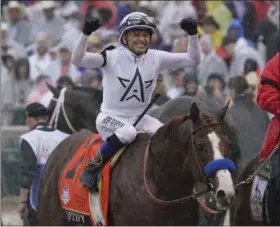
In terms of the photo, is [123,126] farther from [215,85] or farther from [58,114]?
[215,85]

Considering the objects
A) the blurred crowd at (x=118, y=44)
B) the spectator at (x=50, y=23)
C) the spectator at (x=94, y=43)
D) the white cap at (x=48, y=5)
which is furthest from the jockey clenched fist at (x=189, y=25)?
the white cap at (x=48, y=5)

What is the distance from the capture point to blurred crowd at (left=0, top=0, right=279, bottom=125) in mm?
A: 17297

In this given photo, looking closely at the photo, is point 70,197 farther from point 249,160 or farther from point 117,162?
point 249,160

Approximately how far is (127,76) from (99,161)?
0.80 meters

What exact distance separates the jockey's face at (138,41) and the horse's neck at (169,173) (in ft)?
2.99

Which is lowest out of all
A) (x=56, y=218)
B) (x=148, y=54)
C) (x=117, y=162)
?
(x=56, y=218)

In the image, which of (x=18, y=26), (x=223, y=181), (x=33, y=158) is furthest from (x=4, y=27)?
(x=223, y=181)

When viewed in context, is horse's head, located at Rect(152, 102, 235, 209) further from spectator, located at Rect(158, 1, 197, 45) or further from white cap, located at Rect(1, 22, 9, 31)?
white cap, located at Rect(1, 22, 9, 31)

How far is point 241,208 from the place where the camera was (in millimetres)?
10984

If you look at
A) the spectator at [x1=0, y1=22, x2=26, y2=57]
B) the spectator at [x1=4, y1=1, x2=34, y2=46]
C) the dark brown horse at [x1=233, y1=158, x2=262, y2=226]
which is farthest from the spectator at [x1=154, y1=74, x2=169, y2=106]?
the spectator at [x1=4, y1=1, x2=34, y2=46]

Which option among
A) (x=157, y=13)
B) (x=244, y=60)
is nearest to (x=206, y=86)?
(x=244, y=60)

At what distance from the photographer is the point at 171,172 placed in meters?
9.52

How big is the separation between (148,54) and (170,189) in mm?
1342

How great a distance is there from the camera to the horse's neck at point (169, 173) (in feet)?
31.0
